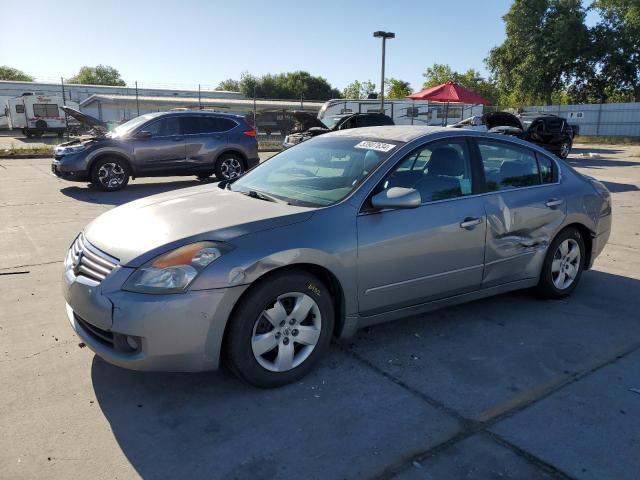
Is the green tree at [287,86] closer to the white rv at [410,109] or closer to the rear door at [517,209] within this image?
the white rv at [410,109]

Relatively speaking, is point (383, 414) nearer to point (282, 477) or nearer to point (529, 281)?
point (282, 477)

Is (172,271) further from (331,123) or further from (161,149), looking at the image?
(331,123)

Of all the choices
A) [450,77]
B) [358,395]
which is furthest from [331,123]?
[450,77]

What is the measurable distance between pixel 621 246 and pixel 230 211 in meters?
5.61

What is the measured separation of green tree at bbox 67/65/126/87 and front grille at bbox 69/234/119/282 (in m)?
106

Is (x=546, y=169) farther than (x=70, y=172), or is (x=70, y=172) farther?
(x=70, y=172)

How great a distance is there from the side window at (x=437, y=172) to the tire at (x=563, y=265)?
120 cm

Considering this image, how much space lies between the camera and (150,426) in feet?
9.23

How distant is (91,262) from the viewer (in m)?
3.14

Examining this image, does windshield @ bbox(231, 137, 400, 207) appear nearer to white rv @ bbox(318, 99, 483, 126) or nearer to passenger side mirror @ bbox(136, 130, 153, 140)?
passenger side mirror @ bbox(136, 130, 153, 140)

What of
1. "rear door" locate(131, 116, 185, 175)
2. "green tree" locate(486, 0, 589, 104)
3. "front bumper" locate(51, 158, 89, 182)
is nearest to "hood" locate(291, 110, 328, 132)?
"rear door" locate(131, 116, 185, 175)

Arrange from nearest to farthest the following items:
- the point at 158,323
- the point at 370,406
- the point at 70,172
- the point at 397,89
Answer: the point at 158,323 → the point at 370,406 → the point at 70,172 → the point at 397,89

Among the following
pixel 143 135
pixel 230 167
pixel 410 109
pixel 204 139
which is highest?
pixel 410 109

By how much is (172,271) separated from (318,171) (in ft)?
5.11
